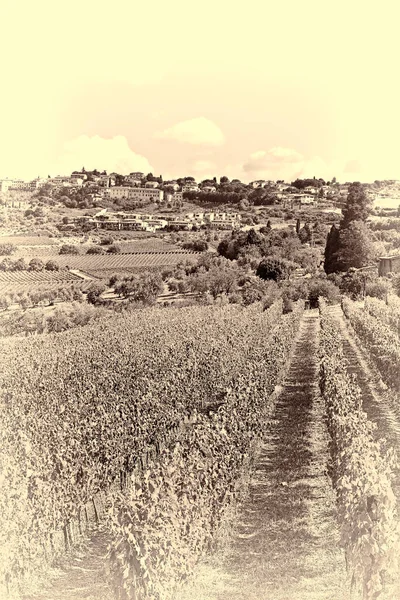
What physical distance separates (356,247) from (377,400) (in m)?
6.28

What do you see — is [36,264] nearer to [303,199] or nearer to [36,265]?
[36,265]

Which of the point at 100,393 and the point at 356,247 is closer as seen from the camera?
the point at 100,393

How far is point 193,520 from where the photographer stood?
955 centimetres

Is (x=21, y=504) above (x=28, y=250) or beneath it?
beneath

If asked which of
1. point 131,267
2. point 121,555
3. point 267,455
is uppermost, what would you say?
point 131,267

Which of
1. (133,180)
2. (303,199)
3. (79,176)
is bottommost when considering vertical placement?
(303,199)

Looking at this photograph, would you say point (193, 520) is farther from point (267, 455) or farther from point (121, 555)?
point (267, 455)

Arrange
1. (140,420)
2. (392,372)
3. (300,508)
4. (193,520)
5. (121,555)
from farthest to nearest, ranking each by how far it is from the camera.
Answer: (392,372)
(140,420)
(300,508)
(193,520)
(121,555)

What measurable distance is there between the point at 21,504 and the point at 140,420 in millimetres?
4591

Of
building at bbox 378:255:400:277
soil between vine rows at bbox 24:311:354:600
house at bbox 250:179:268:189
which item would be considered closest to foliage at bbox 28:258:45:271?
house at bbox 250:179:268:189

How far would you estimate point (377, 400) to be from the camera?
59.2ft

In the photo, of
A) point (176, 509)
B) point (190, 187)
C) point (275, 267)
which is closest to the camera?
point (176, 509)

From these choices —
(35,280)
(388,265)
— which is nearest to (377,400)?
(388,265)

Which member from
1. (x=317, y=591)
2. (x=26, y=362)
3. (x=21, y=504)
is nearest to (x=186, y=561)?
(x=317, y=591)
